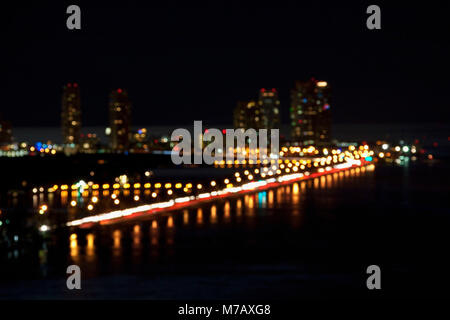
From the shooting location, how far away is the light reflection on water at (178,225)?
82.4 ft

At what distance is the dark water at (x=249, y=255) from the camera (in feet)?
64.4

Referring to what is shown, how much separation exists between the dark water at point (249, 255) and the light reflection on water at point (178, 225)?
4 centimetres

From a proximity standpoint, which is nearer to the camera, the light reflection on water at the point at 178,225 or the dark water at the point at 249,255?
the dark water at the point at 249,255

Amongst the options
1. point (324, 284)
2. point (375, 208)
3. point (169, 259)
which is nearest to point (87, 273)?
point (169, 259)

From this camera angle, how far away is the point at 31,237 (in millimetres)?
26625

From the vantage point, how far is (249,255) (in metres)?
24.8

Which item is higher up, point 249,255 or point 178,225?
point 178,225

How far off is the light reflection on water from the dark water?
41mm

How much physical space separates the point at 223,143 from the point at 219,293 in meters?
175

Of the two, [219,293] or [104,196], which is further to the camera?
[104,196]

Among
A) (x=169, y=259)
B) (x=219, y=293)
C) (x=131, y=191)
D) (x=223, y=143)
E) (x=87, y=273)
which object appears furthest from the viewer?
(x=223, y=143)

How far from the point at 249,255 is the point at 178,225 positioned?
7.75 metres

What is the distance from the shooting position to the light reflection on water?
988 inches
